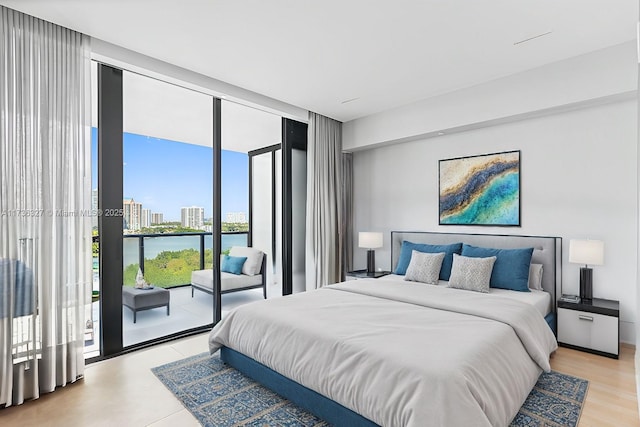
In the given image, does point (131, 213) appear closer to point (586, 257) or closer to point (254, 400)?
point (254, 400)

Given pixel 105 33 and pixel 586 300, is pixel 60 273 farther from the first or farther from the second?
pixel 586 300

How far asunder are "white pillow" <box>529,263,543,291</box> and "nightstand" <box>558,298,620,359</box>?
0.29 m

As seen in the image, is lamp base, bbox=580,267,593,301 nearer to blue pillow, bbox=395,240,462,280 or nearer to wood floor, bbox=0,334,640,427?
wood floor, bbox=0,334,640,427

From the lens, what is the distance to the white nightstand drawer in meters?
2.94

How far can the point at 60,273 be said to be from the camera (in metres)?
2.58

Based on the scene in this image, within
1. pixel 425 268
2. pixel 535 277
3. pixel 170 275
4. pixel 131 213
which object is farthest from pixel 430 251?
pixel 131 213

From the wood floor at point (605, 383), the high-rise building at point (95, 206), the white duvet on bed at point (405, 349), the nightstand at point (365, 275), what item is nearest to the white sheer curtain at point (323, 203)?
the nightstand at point (365, 275)

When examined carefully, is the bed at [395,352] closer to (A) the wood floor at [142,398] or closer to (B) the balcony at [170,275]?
(A) the wood floor at [142,398]

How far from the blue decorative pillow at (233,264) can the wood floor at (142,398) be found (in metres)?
1.42

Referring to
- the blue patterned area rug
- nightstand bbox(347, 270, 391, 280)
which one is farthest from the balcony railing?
nightstand bbox(347, 270, 391, 280)

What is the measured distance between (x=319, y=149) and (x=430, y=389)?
371 cm

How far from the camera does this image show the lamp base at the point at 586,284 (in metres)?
3.20

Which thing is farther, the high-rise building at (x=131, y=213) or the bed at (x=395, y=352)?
the high-rise building at (x=131, y=213)

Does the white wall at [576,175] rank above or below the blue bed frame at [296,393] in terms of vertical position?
above
